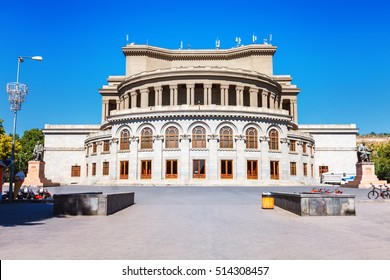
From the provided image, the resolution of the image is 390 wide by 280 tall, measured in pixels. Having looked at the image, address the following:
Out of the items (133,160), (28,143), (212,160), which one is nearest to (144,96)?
(133,160)

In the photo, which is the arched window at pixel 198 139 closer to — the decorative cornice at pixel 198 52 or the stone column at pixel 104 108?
the decorative cornice at pixel 198 52

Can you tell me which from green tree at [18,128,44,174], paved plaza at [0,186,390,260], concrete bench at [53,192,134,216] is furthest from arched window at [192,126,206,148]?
green tree at [18,128,44,174]

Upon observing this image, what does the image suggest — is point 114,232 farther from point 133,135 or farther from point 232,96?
point 232,96

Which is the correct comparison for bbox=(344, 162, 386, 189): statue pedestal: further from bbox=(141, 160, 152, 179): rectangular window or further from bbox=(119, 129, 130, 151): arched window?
bbox=(119, 129, 130, 151): arched window

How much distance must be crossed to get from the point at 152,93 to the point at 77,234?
51.3 m

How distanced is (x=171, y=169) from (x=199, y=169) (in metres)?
3.50

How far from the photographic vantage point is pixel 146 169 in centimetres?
4709

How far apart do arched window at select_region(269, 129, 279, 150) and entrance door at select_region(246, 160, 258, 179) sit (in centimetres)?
350

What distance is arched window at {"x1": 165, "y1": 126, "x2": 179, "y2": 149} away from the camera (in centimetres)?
4666

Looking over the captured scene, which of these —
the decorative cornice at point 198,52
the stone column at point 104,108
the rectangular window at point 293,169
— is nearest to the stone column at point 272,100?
the decorative cornice at point 198,52

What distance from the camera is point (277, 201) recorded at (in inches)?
810

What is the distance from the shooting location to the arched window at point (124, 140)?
4903 cm

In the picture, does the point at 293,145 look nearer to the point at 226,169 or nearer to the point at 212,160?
the point at 226,169

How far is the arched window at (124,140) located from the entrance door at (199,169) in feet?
31.2
